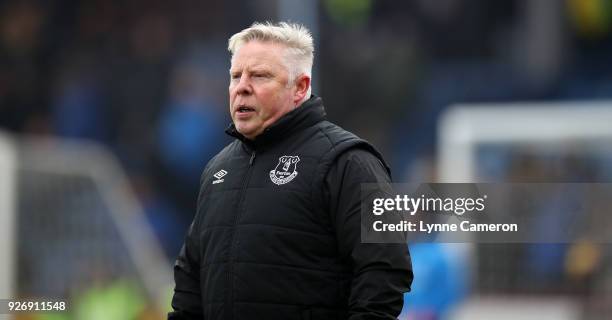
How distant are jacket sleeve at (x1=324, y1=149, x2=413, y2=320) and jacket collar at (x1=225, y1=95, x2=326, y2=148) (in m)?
0.19

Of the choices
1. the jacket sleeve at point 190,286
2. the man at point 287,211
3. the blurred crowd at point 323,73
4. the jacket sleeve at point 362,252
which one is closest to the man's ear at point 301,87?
the man at point 287,211

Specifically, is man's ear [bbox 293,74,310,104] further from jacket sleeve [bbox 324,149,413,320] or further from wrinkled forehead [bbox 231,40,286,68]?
jacket sleeve [bbox 324,149,413,320]

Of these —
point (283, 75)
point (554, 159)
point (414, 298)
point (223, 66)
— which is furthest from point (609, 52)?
point (283, 75)

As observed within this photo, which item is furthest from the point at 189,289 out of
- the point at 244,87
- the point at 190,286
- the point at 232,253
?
the point at 244,87

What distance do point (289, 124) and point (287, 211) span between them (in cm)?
27

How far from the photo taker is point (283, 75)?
3.70m

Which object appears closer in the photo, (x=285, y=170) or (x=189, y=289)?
(x=285, y=170)

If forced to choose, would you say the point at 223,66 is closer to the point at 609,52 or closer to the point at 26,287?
the point at 609,52

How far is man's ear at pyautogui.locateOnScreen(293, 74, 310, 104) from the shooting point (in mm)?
3729

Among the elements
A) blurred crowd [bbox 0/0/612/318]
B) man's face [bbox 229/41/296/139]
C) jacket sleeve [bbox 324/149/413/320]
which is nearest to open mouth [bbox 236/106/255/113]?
man's face [bbox 229/41/296/139]

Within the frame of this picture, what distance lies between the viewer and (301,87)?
3742 millimetres

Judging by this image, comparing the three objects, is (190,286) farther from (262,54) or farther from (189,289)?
(262,54)

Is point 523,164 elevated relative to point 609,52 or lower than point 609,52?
lower

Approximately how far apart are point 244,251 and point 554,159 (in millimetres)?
4681
